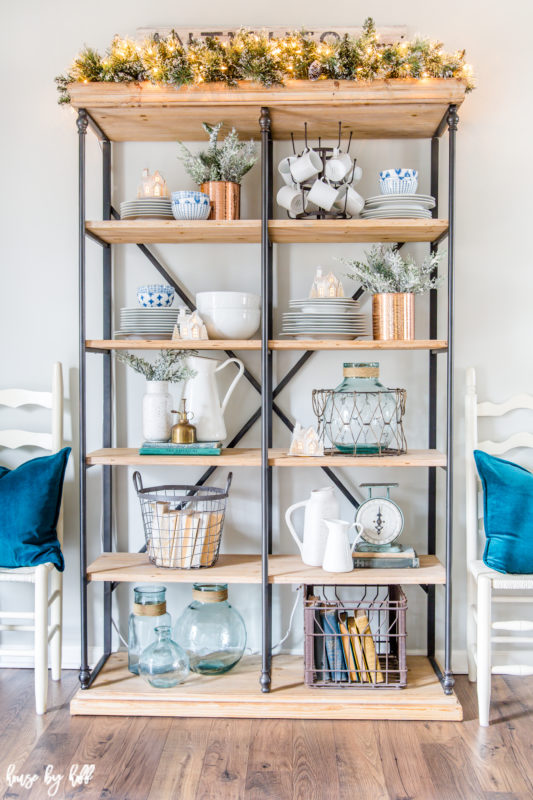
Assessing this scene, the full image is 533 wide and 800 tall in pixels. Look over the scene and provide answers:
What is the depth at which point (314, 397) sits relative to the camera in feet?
8.47

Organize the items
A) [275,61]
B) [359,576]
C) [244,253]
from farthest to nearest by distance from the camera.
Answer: [244,253]
[359,576]
[275,61]

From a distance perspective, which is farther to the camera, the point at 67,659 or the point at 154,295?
the point at 67,659

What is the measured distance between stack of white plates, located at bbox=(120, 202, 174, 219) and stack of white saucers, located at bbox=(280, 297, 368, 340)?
53 cm

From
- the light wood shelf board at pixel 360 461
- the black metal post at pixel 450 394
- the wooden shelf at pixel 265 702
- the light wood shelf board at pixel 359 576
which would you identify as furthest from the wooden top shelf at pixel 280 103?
the wooden shelf at pixel 265 702

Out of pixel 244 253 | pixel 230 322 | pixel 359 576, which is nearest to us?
pixel 359 576

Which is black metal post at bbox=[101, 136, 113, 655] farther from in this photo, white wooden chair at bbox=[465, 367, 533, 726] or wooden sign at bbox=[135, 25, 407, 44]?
white wooden chair at bbox=[465, 367, 533, 726]

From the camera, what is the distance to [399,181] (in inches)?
96.6

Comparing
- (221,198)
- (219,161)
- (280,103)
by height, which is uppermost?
(280,103)

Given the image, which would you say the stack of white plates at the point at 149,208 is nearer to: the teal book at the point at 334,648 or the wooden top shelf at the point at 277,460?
the wooden top shelf at the point at 277,460

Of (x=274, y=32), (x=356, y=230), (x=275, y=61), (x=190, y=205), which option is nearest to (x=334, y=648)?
(x=356, y=230)

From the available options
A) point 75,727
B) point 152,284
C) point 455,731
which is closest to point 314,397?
point 152,284

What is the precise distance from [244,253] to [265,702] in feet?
5.19

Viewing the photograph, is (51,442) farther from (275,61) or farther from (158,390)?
(275,61)

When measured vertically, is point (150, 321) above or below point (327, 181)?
below
